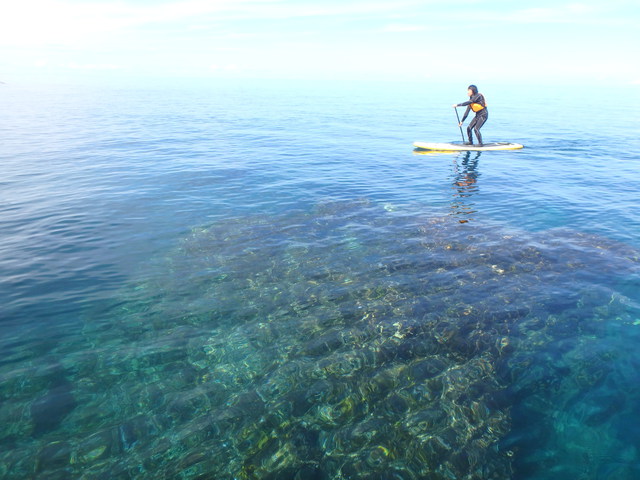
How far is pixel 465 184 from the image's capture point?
78.4 ft

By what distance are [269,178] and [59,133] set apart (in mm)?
29195

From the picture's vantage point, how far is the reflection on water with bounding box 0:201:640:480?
21.4 feet

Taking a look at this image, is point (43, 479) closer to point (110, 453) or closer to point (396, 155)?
point (110, 453)

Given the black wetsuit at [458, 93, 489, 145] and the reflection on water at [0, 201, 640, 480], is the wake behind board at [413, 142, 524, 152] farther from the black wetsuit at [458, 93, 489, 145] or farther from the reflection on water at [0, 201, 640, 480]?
the reflection on water at [0, 201, 640, 480]

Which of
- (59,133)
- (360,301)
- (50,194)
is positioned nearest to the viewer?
(360,301)

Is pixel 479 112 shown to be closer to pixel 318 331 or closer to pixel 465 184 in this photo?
pixel 465 184

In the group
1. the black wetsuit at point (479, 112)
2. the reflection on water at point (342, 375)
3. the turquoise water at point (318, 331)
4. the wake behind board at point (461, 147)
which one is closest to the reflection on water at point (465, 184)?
the turquoise water at point (318, 331)

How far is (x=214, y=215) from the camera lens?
18.1 meters

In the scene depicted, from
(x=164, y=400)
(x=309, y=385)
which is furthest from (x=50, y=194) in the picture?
(x=309, y=385)

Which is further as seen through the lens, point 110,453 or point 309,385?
point 309,385

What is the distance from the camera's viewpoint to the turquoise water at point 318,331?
6.67 meters

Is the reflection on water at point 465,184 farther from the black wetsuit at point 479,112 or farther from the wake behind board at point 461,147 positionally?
the black wetsuit at point 479,112

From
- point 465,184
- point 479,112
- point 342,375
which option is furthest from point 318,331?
point 479,112

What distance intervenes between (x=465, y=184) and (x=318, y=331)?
59.3 ft
